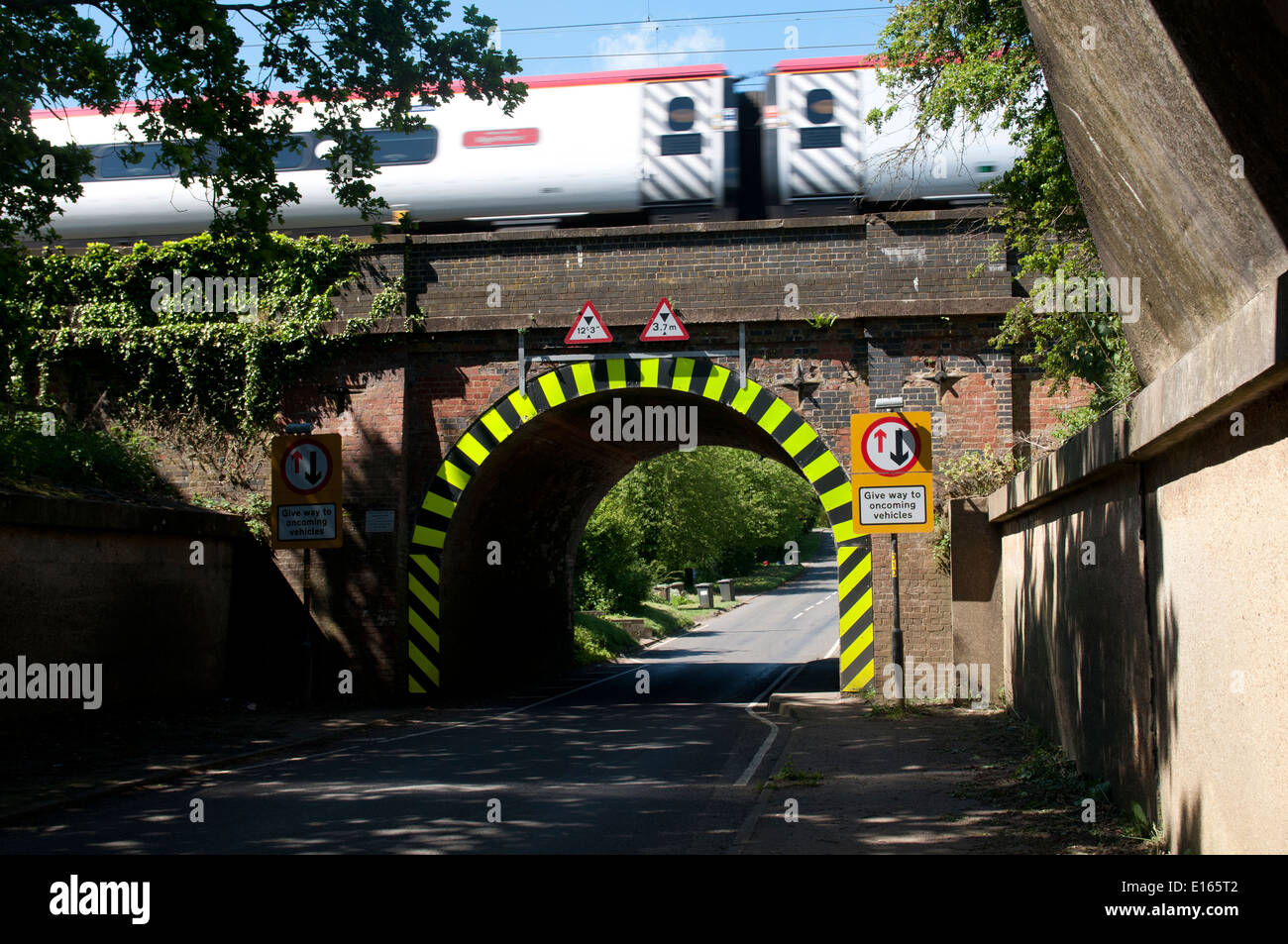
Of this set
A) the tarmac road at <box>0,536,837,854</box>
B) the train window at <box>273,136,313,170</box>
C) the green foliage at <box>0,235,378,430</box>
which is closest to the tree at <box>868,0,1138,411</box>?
the tarmac road at <box>0,536,837,854</box>

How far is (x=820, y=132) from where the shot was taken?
16375 mm

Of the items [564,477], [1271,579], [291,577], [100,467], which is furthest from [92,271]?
[1271,579]

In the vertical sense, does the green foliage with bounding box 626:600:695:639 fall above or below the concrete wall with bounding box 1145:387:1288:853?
below

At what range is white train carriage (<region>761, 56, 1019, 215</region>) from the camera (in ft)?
52.6

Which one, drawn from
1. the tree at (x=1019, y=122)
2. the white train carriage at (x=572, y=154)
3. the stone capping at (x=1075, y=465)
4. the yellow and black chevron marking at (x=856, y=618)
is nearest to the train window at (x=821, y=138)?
the white train carriage at (x=572, y=154)

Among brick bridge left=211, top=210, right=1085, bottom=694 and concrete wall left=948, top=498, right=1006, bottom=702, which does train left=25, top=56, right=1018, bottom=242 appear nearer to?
brick bridge left=211, top=210, right=1085, bottom=694

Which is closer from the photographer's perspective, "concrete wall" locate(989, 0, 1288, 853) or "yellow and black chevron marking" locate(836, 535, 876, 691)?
"concrete wall" locate(989, 0, 1288, 853)

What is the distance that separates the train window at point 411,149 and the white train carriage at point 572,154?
0.05 feet

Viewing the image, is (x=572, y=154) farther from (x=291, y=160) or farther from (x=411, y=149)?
(x=291, y=160)

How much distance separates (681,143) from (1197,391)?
12.6 m

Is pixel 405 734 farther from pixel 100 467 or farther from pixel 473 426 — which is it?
pixel 100 467

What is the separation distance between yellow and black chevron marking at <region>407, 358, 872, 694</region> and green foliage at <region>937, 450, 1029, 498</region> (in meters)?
1.47

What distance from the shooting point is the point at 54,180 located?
11.5m

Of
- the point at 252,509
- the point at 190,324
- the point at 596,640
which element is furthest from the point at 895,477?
the point at 596,640
